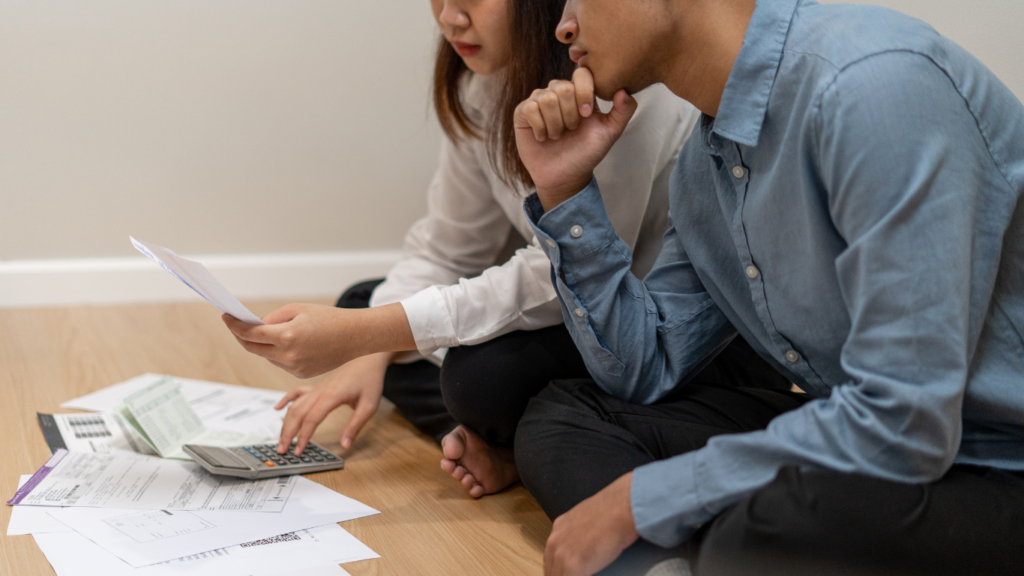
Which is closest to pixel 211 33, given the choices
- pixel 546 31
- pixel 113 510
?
pixel 546 31

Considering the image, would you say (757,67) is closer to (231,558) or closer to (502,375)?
(502,375)

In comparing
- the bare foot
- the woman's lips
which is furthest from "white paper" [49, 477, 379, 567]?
the woman's lips

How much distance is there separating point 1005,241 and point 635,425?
40 cm

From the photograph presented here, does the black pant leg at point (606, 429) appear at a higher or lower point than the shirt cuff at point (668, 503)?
lower

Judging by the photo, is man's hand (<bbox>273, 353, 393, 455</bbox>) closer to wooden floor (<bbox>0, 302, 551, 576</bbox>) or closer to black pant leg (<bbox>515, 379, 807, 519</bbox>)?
wooden floor (<bbox>0, 302, 551, 576</bbox>)

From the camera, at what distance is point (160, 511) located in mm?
903

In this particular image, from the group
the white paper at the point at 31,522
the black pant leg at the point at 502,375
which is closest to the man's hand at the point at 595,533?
the black pant leg at the point at 502,375

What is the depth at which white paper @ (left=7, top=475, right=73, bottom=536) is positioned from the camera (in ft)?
2.77

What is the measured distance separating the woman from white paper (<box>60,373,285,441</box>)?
9 centimetres

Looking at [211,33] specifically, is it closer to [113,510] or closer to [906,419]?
[113,510]

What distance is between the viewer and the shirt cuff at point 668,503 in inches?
25.3

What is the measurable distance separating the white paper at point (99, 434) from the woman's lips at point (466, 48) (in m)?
0.68

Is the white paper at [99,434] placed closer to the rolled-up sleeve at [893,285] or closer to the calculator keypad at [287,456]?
the calculator keypad at [287,456]

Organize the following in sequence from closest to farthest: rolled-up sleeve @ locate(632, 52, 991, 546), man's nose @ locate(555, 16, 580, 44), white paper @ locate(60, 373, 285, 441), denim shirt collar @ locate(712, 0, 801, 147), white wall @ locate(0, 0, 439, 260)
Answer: rolled-up sleeve @ locate(632, 52, 991, 546) < denim shirt collar @ locate(712, 0, 801, 147) < man's nose @ locate(555, 16, 580, 44) < white paper @ locate(60, 373, 285, 441) < white wall @ locate(0, 0, 439, 260)
